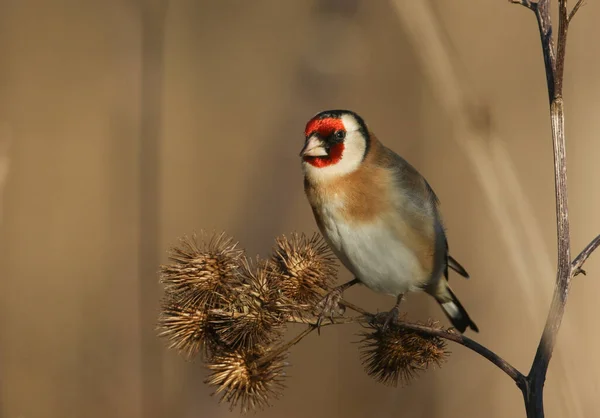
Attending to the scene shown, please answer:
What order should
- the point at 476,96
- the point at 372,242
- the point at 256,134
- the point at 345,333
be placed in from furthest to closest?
the point at 256,134, the point at 345,333, the point at 476,96, the point at 372,242

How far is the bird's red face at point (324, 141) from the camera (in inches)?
73.2

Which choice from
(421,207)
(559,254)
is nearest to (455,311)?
(421,207)

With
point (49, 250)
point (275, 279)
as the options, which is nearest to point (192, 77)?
Result: point (49, 250)

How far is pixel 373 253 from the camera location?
186 centimetres

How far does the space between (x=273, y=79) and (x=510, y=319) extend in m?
1.28

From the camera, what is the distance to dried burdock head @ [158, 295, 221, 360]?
1422 millimetres

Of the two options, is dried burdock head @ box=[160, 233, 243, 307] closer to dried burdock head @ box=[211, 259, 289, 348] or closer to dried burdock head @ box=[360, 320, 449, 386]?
dried burdock head @ box=[211, 259, 289, 348]

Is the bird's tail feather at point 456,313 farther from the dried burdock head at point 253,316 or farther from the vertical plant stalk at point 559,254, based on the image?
the vertical plant stalk at point 559,254

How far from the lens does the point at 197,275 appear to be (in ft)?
4.84

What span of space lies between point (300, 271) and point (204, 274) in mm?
207

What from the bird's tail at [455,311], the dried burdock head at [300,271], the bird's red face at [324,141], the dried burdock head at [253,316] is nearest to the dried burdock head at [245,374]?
the dried burdock head at [253,316]

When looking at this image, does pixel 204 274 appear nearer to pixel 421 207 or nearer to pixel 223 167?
pixel 421 207

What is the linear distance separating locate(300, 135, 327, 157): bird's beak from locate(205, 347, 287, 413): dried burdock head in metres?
0.58

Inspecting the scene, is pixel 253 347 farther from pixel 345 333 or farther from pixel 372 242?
pixel 345 333
